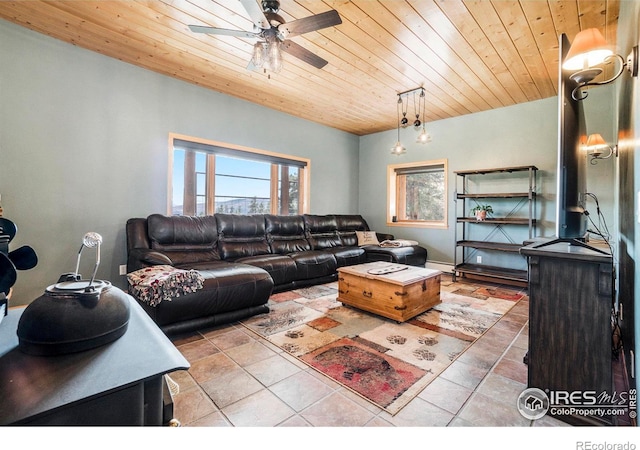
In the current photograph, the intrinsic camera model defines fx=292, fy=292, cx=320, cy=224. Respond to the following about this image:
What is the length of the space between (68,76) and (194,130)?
1.31 meters

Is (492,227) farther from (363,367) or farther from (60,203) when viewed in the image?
(60,203)

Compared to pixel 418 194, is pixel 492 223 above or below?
below

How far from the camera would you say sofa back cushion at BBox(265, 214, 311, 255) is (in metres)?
4.30

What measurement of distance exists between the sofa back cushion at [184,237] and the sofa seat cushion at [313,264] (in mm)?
1031

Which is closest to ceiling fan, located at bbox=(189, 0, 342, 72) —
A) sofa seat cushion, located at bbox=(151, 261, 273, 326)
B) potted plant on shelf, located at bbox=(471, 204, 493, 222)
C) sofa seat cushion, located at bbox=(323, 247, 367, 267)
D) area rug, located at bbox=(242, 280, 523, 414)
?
sofa seat cushion, located at bbox=(151, 261, 273, 326)

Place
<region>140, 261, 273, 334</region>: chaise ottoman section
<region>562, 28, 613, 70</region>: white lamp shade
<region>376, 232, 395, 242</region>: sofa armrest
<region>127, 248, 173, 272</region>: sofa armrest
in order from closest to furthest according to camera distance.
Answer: <region>562, 28, 613, 70</region>: white lamp shade
<region>140, 261, 273, 334</region>: chaise ottoman section
<region>127, 248, 173, 272</region>: sofa armrest
<region>376, 232, 395, 242</region>: sofa armrest

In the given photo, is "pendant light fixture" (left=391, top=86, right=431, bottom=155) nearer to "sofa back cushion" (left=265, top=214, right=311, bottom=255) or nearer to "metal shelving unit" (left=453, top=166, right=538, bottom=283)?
"metal shelving unit" (left=453, top=166, right=538, bottom=283)

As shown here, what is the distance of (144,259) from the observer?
272 centimetres

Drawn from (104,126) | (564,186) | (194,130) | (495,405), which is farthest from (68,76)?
(495,405)

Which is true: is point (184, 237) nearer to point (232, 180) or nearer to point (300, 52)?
point (232, 180)

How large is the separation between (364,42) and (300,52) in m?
0.77

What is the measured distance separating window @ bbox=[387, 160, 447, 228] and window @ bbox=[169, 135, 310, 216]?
1779 millimetres

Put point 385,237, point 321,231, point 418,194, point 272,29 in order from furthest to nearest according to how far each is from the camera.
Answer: point 418,194
point 385,237
point 321,231
point 272,29

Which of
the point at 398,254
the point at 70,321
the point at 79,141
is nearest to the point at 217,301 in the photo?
the point at 70,321
